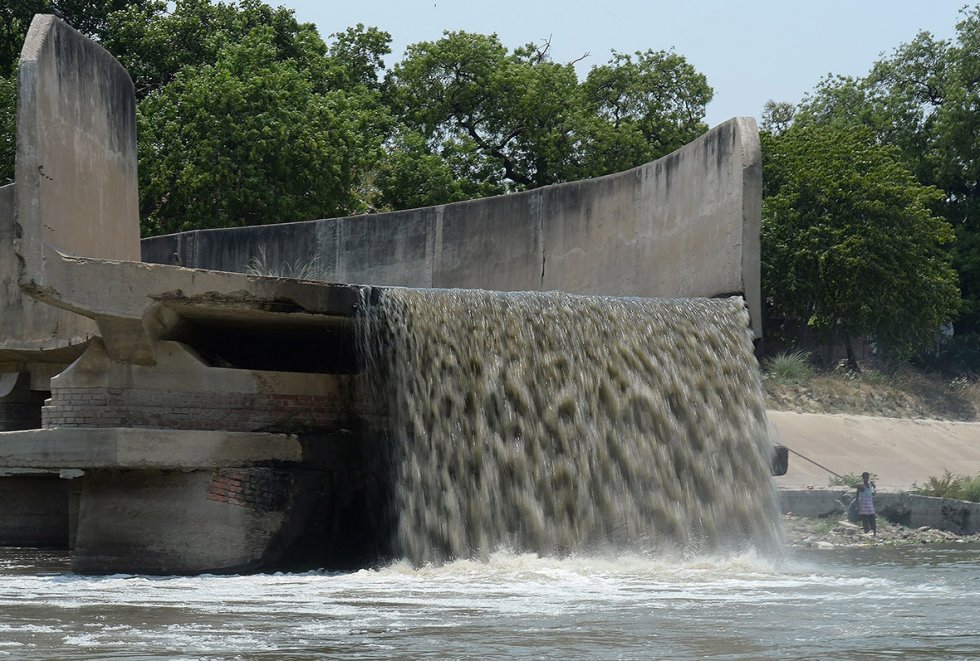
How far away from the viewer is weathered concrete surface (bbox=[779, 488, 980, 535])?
21.8 meters

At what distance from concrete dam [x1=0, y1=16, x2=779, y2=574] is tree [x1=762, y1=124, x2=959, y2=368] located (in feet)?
78.6

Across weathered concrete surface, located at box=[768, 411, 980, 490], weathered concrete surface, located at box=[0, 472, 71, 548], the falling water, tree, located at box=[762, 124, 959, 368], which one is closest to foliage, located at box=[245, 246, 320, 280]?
weathered concrete surface, located at box=[0, 472, 71, 548]

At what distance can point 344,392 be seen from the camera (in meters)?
13.8

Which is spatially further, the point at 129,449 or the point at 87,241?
the point at 87,241

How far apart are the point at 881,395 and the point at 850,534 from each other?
1727 centimetres

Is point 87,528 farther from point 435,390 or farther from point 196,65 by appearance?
point 196,65

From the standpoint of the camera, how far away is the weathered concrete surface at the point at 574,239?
15.6 m

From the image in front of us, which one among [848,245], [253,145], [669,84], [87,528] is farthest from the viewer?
[669,84]

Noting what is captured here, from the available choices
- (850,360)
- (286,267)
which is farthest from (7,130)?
(850,360)

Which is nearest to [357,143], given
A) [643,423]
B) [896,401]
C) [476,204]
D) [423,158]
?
[423,158]

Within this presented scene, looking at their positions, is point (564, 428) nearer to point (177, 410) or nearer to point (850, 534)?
point (177, 410)

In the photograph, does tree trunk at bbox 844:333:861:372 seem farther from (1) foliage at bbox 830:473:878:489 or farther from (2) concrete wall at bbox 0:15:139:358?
(2) concrete wall at bbox 0:15:139:358

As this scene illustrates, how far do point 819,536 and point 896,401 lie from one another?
58.4 ft

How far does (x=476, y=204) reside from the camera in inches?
739
